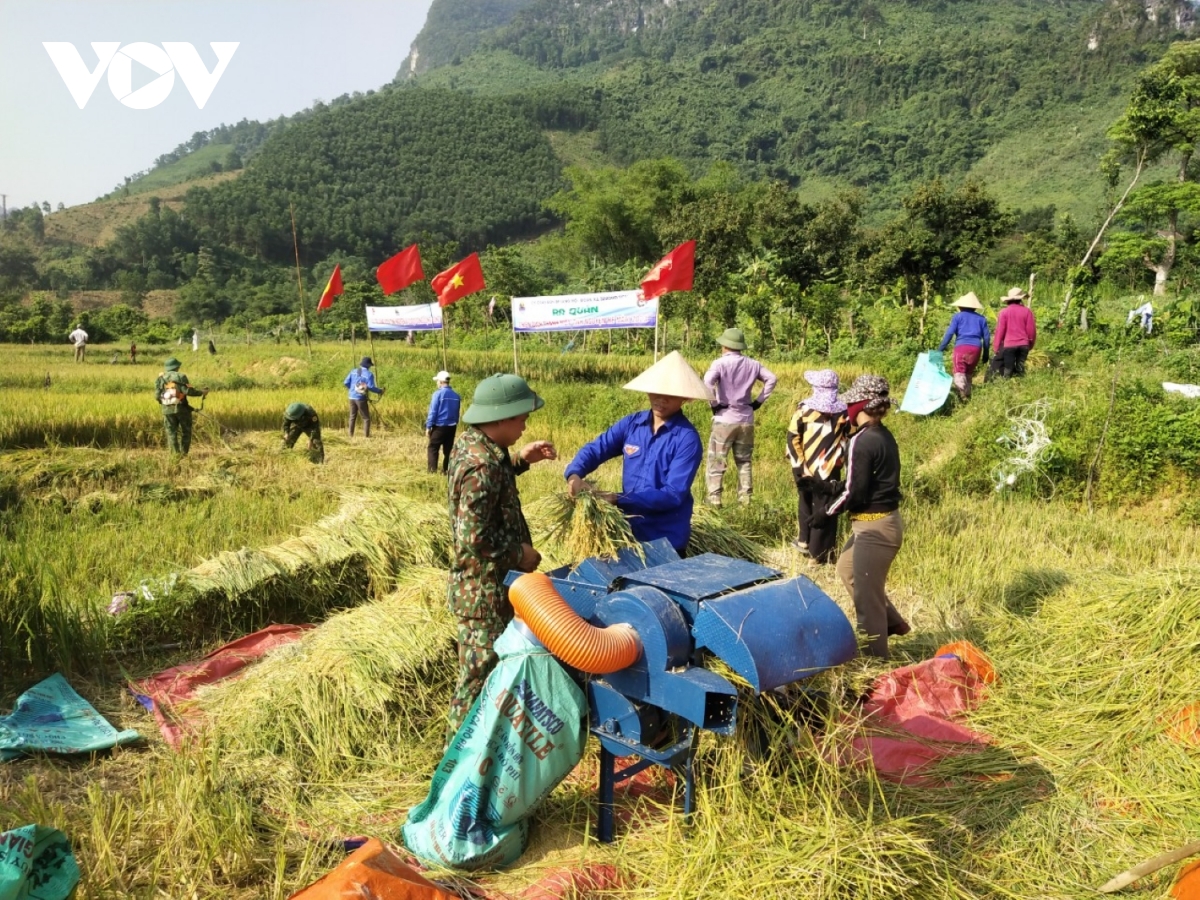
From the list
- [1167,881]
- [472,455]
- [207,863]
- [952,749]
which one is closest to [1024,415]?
[952,749]

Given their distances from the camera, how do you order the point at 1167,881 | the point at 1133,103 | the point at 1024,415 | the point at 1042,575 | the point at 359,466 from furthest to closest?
the point at 1133,103
the point at 359,466
the point at 1024,415
the point at 1042,575
the point at 1167,881

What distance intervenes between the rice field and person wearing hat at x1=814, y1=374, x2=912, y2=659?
42 cm

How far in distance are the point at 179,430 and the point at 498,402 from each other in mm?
8466

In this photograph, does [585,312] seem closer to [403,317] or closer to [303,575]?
[403,317]

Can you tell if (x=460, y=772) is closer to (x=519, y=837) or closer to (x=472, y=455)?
(x=519, y=837)

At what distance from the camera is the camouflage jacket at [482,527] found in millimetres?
3070

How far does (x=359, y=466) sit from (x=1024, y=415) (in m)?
7.36

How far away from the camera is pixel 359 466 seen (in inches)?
387

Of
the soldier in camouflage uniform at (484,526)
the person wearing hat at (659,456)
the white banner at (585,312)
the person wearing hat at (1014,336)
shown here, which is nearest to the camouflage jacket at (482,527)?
the soldier in camouflage uniform at (484,526)

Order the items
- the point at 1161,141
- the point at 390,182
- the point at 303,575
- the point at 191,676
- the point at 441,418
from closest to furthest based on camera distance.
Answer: the point at 191,676, the point at 303,575, the point at 441,418, the point at 1161,141, the point at 390,182

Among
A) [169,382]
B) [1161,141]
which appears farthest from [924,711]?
[1161,141]

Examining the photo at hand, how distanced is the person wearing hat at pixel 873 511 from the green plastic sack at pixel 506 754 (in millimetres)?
1956

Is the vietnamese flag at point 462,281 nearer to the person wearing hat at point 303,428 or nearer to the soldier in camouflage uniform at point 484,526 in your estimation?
the person wearing hat at point 303,428

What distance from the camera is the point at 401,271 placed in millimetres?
13875
